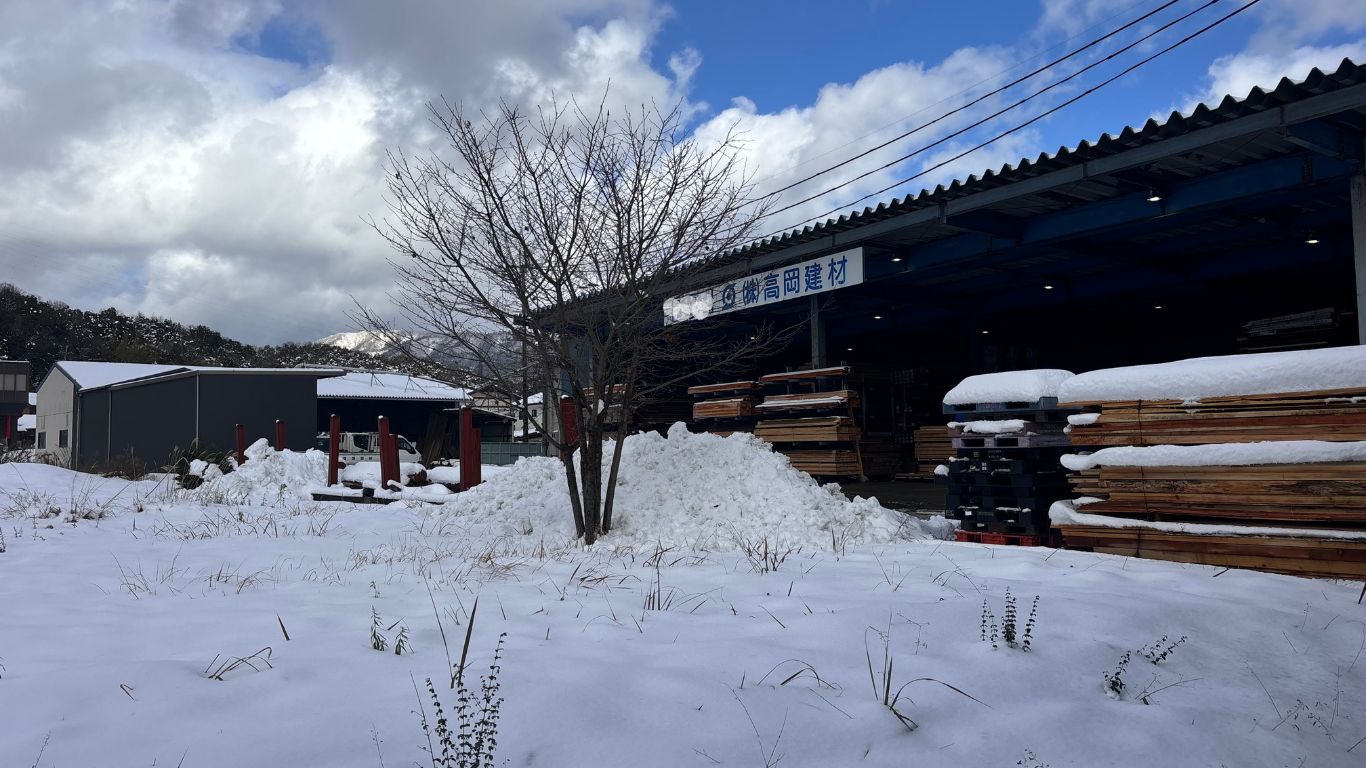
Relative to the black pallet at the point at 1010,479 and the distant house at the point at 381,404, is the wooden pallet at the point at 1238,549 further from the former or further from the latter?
the distant house at the point at 381,404

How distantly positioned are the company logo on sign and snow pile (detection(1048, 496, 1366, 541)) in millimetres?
5837

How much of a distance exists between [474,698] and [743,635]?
4.26ft

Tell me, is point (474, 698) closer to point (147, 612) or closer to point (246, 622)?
point (246, 622)

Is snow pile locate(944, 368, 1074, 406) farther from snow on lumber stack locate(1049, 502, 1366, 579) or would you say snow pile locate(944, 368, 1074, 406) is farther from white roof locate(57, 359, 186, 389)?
white roof locate(57, 359, 186, 389)

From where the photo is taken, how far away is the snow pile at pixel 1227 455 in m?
5.32

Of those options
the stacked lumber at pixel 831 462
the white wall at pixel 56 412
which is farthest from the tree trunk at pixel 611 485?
the white wall at pixel 56 412

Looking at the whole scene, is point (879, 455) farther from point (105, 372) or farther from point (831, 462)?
point (105, 372)

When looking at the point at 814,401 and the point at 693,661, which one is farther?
the point at 814,401

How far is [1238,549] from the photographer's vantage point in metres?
5.71

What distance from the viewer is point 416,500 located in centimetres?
1338

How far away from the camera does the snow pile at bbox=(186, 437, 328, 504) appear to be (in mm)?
13566

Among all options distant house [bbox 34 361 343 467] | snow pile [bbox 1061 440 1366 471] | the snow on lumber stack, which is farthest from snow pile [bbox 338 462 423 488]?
snow pile [bbox 1061 440 1366 471]

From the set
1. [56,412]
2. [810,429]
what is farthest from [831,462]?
[56,412]

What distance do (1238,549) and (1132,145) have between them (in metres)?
4.76
